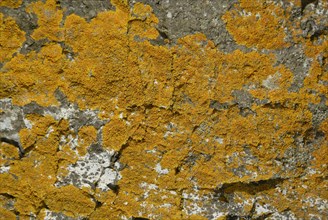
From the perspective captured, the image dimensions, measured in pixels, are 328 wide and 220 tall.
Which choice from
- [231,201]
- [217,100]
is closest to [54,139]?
[217,100]

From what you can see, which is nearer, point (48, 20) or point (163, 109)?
point (48, 20)

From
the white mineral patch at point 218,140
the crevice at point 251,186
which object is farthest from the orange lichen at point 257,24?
the crevice at point 251,186

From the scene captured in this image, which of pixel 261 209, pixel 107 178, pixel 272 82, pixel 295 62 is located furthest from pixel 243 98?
pixel 107 178

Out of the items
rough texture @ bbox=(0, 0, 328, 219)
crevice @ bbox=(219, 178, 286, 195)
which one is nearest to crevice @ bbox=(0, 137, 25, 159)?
rough texture @ bbox=(0, 0, 328, 219)

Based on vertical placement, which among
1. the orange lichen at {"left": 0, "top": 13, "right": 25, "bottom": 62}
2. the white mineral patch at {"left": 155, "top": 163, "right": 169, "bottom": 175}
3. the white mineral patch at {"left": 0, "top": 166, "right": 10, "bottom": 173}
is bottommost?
the white mineral patch at {"left": 0, "top": 166, "right": 10, "bottom": 173}

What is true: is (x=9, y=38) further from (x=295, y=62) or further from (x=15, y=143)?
(x=295, y=62)

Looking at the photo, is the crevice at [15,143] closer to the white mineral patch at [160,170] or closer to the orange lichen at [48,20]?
the orange lichen at [48,20]

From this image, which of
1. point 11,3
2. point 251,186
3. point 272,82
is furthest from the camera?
point 251,186

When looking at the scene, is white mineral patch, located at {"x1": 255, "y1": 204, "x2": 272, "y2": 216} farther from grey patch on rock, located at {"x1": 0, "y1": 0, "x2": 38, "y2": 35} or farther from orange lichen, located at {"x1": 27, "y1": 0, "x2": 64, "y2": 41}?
grey patch on rock, located at {"x1": 0, "y1": 0, "x2": 38, "y2": 35}
